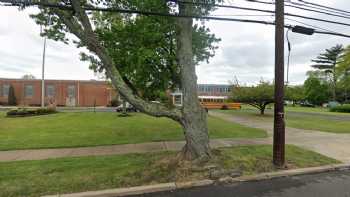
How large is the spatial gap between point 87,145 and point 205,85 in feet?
171

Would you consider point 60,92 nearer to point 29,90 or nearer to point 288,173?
point 29,90

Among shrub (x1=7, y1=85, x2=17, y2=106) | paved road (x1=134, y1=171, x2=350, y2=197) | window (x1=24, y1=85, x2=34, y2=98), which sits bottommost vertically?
paved road (x1=134, y1=171, x2=350, y2=197)

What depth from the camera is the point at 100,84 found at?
49062 millimetres

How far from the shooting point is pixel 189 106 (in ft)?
19.2

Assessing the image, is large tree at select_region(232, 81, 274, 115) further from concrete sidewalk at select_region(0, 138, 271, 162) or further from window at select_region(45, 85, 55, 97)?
window at select_region(45, 85, 55, 97)

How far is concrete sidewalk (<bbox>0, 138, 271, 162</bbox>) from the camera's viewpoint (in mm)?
6910

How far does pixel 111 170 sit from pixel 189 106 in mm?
2531

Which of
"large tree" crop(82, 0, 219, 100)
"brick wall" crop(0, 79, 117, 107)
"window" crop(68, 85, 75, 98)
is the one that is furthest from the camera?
"window" crop(68, 85, 75, 98)

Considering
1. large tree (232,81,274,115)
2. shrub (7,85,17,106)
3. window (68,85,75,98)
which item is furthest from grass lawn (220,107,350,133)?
shrub (7,85,17,106)

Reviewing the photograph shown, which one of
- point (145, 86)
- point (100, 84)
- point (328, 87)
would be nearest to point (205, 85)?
point (100, 84)

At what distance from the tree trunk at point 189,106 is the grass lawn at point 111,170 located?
1.62ft

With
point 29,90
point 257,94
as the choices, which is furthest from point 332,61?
point 29,90

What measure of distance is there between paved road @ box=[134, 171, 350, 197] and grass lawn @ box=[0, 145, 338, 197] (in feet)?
1.73

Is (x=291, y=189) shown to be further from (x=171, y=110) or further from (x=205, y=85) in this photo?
(x=205, y=85)
